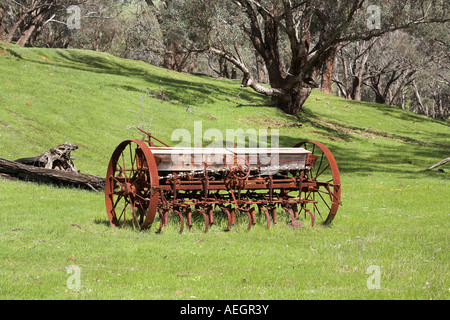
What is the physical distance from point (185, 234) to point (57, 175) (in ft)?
21.3

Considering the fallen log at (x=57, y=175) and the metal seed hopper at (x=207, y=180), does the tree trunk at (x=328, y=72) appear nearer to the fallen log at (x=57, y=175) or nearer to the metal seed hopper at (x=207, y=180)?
the fallen log at (x=57, y=175)

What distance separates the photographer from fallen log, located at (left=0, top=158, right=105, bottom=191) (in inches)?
589

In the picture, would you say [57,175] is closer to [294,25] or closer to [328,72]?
[294,25]

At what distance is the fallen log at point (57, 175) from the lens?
1495cm

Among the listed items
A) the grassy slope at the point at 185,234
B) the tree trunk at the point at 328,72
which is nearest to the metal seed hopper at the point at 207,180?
the grassy slope at the point at 185,234

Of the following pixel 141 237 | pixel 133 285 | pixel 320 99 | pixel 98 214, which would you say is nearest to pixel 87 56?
pixel 320 99

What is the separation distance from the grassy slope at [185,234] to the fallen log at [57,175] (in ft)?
1.28

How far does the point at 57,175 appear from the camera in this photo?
14.9m

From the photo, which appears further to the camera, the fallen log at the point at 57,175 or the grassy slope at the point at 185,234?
the fallen log at the point at 57,175
